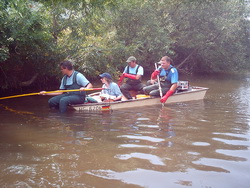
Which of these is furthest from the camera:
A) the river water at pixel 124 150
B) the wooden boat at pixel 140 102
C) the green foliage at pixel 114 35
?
the green foliage at pixel 114 35

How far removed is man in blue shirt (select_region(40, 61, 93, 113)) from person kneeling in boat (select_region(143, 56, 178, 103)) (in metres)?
2.46

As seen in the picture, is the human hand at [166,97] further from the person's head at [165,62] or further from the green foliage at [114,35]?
the green foliage at [114,35]

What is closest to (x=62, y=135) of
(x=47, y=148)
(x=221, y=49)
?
(x=47, y=148)

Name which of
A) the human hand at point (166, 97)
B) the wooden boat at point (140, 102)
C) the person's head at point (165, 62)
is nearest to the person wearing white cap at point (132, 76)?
the wooden boat at point (140, 102)

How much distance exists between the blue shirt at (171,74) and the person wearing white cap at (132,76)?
66 cm

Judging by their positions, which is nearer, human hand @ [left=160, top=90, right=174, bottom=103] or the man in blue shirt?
the man in blue shirt

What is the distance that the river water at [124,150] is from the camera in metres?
2.97

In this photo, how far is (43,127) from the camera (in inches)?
212

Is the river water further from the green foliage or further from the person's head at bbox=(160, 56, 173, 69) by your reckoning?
the green foliage

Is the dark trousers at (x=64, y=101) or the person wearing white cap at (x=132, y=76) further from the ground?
the person wearing white cap at (x=132, y=76)

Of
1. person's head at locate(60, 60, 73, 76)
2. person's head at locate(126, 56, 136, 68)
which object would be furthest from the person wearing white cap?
person's head at locate(60, 60, 73, 76)

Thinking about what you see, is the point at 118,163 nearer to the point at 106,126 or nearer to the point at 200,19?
the point at 106,126

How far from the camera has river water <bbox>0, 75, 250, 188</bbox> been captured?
297 centimetres

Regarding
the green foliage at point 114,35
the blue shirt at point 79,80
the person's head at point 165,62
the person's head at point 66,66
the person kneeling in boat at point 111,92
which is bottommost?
the person kneeling in boat at point 111,92
